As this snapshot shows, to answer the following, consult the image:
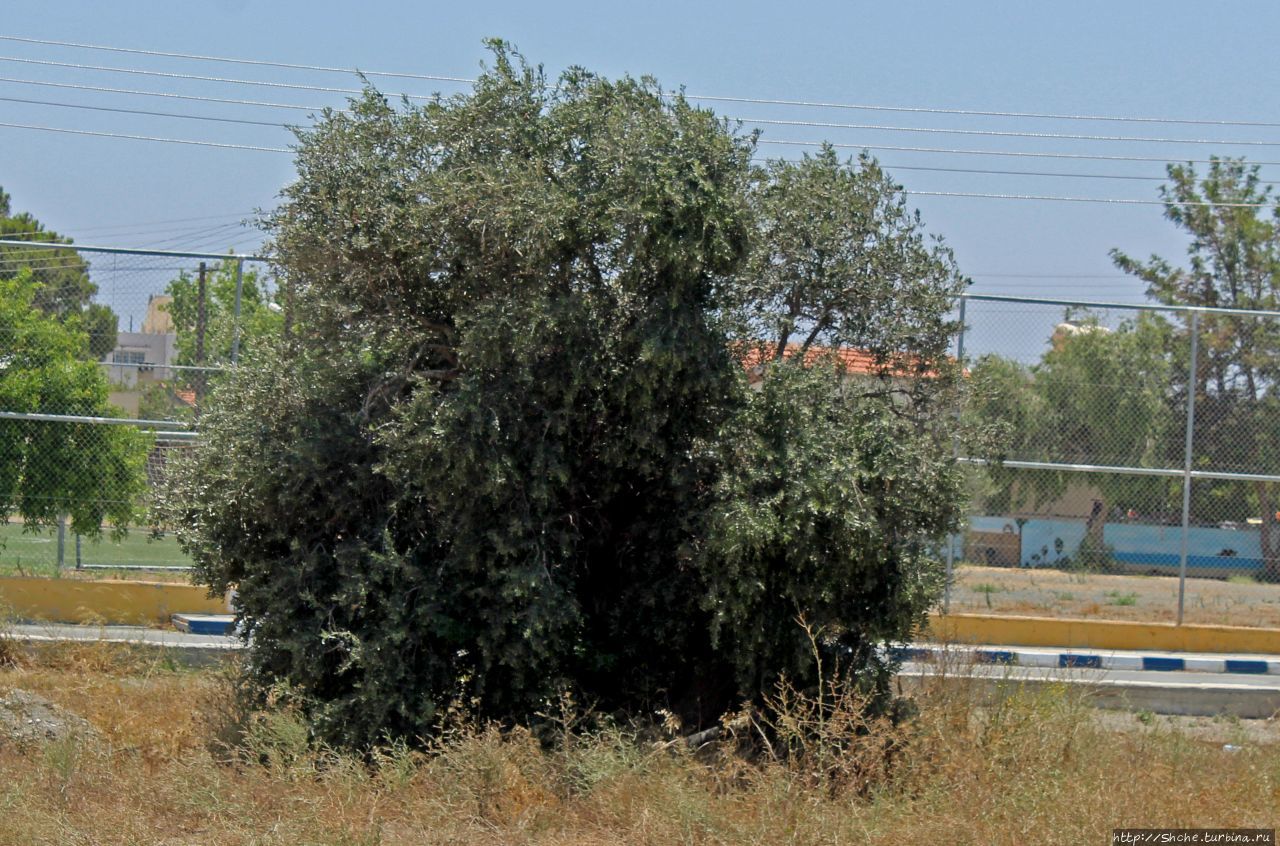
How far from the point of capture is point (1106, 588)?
43.4ft

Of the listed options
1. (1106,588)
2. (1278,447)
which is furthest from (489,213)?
(1278,447)

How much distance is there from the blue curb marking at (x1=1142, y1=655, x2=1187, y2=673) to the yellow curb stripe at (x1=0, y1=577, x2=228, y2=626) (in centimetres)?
952

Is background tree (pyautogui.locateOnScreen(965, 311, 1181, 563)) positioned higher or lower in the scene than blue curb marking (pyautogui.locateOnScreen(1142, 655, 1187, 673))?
higher

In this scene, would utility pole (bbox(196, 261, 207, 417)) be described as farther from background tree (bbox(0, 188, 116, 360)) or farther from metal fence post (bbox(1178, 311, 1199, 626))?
metal fence post (bbox(1178, 311, 1199, 626))

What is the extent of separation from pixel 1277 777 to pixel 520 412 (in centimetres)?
490

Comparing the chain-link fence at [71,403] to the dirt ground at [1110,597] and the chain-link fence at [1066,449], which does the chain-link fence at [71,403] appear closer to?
the chain-link fence at [1066,449]

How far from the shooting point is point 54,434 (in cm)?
A: 1304

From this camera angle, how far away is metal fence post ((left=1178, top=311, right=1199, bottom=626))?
13.0 meters

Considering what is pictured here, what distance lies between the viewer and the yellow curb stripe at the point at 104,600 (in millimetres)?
12867

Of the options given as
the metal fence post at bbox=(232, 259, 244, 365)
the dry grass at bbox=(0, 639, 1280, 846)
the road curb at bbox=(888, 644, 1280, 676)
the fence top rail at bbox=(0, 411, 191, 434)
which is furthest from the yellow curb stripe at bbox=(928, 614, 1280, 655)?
the fence top rail at bbox=(0, 411, 191, 434)

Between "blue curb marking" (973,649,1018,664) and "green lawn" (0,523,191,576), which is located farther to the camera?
"green lawn" (0,523,191,576)

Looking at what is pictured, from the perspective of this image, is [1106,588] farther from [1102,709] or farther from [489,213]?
[489,213]

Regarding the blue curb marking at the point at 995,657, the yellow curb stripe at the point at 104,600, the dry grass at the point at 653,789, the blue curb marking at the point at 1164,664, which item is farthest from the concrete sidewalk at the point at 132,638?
the blue curb marking at the point at 1164,664

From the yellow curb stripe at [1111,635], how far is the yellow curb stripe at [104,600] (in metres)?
8.11
